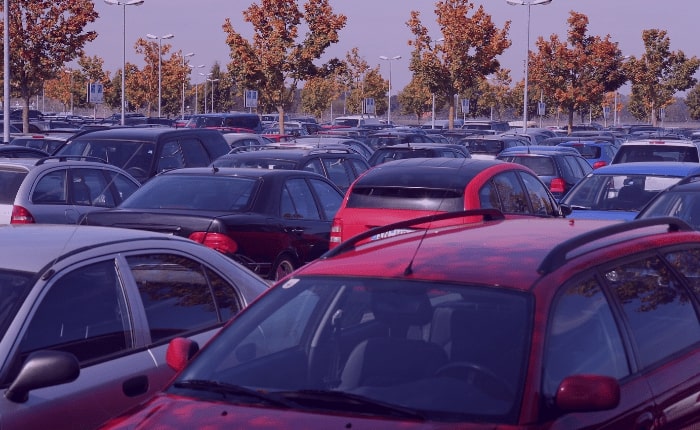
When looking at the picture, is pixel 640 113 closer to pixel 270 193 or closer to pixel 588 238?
pixel 270 193

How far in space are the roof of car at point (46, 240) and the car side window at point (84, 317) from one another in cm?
14

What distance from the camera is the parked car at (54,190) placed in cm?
1323

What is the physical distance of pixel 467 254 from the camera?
4.71 m

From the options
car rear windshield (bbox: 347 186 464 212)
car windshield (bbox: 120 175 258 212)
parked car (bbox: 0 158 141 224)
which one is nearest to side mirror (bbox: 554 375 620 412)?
car rear windshield (bbox: 347 186 464 212)

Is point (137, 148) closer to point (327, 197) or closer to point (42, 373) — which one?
point (327, 197)

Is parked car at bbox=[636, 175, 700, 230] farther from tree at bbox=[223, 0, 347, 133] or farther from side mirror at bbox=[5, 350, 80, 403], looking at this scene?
tree at bbox=[223, 0, 347, 133]

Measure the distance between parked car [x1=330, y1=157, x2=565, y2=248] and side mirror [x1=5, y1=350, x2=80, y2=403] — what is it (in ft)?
23.4

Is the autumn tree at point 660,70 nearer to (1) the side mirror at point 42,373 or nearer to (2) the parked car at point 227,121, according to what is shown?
(2) the parked car at point 227,121

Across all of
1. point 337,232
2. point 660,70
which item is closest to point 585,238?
point 337,232

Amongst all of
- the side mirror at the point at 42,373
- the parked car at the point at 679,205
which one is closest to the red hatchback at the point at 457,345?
the side mirror at the point at 42,373

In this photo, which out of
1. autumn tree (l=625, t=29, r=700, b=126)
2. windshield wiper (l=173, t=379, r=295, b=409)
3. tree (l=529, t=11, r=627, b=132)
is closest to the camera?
windshield wiper (l=173, t=379, r=295, b=409)

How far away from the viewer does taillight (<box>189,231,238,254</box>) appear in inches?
431

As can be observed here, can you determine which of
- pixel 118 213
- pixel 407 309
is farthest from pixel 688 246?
pixel 118 213

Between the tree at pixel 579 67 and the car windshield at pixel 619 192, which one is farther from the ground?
the tree at pixel 579 67
